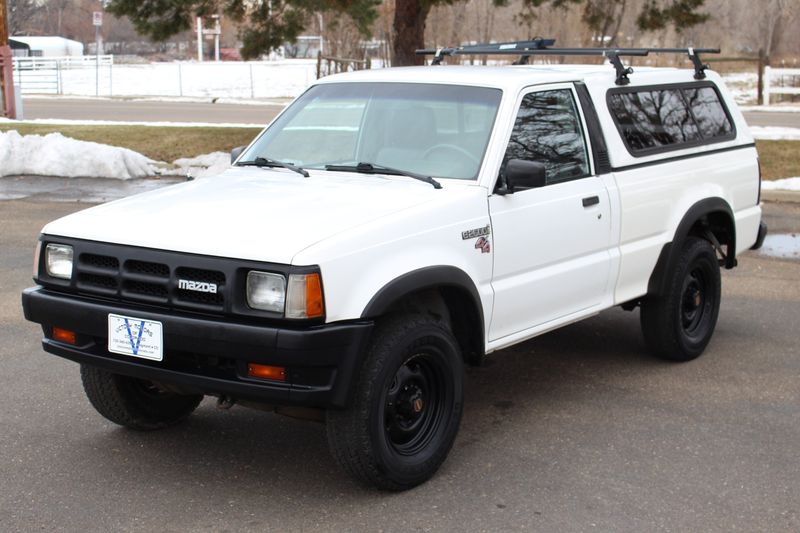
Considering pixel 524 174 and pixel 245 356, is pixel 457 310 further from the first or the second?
pixel 245 356

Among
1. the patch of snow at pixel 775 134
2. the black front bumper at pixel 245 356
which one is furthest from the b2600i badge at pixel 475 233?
the patch of snow at pixel 775 134

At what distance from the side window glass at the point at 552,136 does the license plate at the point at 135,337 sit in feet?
6.58

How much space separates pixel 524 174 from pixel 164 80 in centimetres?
4270

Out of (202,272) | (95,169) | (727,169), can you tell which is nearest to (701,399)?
(727,169)

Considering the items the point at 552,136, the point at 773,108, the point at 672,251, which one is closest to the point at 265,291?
the point at 552,136

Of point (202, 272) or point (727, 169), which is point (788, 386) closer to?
point (727, 169)

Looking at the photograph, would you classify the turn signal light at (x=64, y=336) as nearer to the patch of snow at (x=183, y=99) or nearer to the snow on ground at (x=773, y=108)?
the snow on ground at (x=773, y=108)

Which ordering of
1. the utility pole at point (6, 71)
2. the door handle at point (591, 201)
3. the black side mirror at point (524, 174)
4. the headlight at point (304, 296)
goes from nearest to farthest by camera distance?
1. the headlight at point (304, 296)
2. the black side mirror at point (524, 174)
3. the door handle at point (591, 201)
4. the utility pole at point (6, 71)

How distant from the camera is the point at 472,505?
4.64 metres

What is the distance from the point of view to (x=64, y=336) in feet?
15.9

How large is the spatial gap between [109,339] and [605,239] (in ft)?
9.21

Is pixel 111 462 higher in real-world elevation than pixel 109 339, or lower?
lower

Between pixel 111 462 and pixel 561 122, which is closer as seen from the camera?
pixel 111 462

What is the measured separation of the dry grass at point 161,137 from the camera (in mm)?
17453
